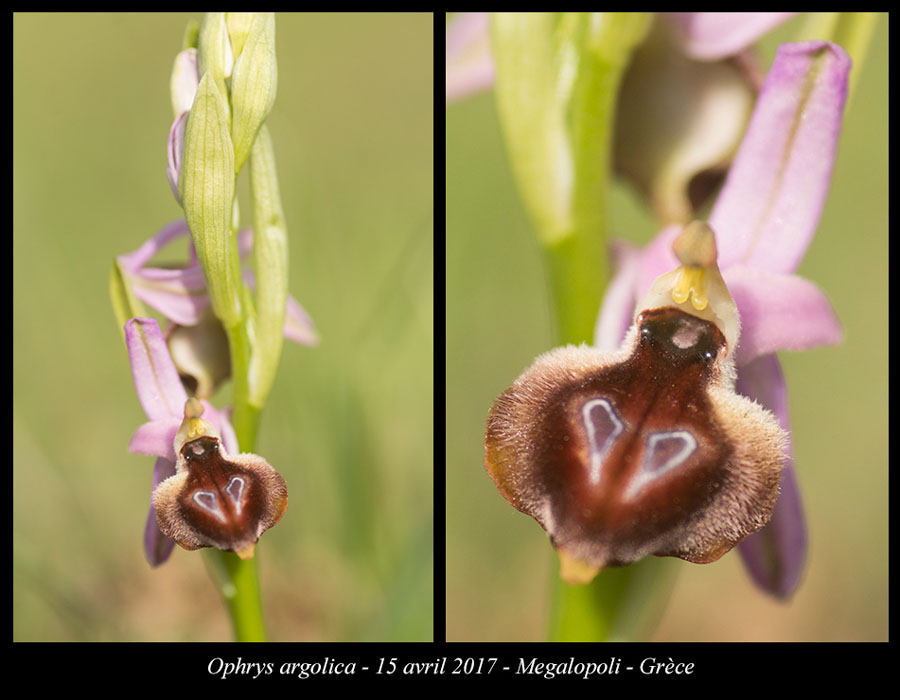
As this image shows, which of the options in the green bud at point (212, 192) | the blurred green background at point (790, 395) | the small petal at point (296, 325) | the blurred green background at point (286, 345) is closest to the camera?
the green bud at point (212, 192)

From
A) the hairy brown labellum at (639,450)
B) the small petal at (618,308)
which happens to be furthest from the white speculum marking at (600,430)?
the small petal at (618,308)

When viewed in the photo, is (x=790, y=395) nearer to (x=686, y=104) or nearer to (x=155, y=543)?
(x=686, y=104)

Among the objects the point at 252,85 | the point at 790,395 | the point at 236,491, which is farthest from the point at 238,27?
the point at 790,395

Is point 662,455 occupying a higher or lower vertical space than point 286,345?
higher

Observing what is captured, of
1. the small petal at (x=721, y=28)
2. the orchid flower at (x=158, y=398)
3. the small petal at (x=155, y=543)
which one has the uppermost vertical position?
the small petal at (x=721, y=28)

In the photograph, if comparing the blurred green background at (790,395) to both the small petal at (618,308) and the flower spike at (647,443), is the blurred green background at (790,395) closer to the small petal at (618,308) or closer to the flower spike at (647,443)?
the small petal at (618,308)
